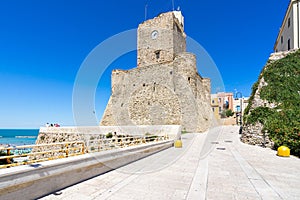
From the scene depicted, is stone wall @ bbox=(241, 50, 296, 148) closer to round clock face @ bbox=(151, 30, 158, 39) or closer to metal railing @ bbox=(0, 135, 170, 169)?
metal railing @ bbox=(0, 135, 170, 169)

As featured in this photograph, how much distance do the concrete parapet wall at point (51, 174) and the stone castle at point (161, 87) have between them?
14420 mm

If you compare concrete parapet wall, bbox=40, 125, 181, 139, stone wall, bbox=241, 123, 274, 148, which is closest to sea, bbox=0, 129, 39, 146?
concrete parapet wall, bbox=40, 125, 181, 139

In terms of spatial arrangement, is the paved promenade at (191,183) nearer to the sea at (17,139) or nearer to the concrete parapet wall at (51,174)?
the concrete parapet wall at (51,174)

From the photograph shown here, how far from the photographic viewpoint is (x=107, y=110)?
24.5 meters

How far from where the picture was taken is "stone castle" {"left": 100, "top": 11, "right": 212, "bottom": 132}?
18938 mm

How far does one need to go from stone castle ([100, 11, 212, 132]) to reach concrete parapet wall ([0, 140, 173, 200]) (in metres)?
14.4

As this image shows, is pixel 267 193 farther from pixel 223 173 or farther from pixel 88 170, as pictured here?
pixel 88 170

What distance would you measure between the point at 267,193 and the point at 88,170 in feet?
12.6

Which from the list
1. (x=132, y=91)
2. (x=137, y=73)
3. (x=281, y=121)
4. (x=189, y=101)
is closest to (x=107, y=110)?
(x=132, y=91)

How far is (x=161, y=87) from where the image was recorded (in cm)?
2045

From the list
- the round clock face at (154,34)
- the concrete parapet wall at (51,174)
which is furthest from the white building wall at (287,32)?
the concrete parapet wall at (51,174)

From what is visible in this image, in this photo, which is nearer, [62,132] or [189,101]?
[62,132]

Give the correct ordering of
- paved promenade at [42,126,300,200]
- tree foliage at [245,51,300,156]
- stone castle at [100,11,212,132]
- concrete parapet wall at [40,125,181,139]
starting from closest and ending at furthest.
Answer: paved promenade at [42,126,300,200]
tree foliage at [245,51,300,156]
concrete parapet wall at [40,125,181,139]
stone castle at [100,11,212,132]

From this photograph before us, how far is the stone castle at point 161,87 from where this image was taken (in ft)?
62.1
